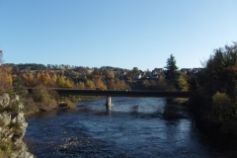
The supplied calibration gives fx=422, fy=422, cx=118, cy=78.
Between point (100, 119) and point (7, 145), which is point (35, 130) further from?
point (7, 145)

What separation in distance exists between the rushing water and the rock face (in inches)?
423

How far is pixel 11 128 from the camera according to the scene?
30.0 m

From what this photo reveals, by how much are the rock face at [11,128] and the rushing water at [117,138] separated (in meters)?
10.7

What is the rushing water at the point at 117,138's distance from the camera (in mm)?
43031

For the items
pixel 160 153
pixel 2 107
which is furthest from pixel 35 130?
pixel 2 107

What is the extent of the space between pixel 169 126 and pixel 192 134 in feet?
26.1

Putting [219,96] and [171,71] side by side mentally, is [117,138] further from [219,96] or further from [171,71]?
[171,71]

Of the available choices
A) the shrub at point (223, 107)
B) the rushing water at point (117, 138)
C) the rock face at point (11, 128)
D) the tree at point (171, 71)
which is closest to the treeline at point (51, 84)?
the tree at point (171, 71)

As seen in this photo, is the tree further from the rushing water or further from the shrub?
the shrub

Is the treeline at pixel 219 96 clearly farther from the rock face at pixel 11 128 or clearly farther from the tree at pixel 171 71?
the tree at pixel 171 71

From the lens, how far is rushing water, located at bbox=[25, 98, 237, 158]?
43031 millimetres

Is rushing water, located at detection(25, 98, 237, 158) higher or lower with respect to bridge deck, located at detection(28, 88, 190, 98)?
lower

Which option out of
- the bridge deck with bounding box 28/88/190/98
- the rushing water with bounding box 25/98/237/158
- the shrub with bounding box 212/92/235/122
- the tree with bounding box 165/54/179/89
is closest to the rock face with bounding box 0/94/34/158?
the rushing water with bounding box 25/98/237/158

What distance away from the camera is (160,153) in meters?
43.2
